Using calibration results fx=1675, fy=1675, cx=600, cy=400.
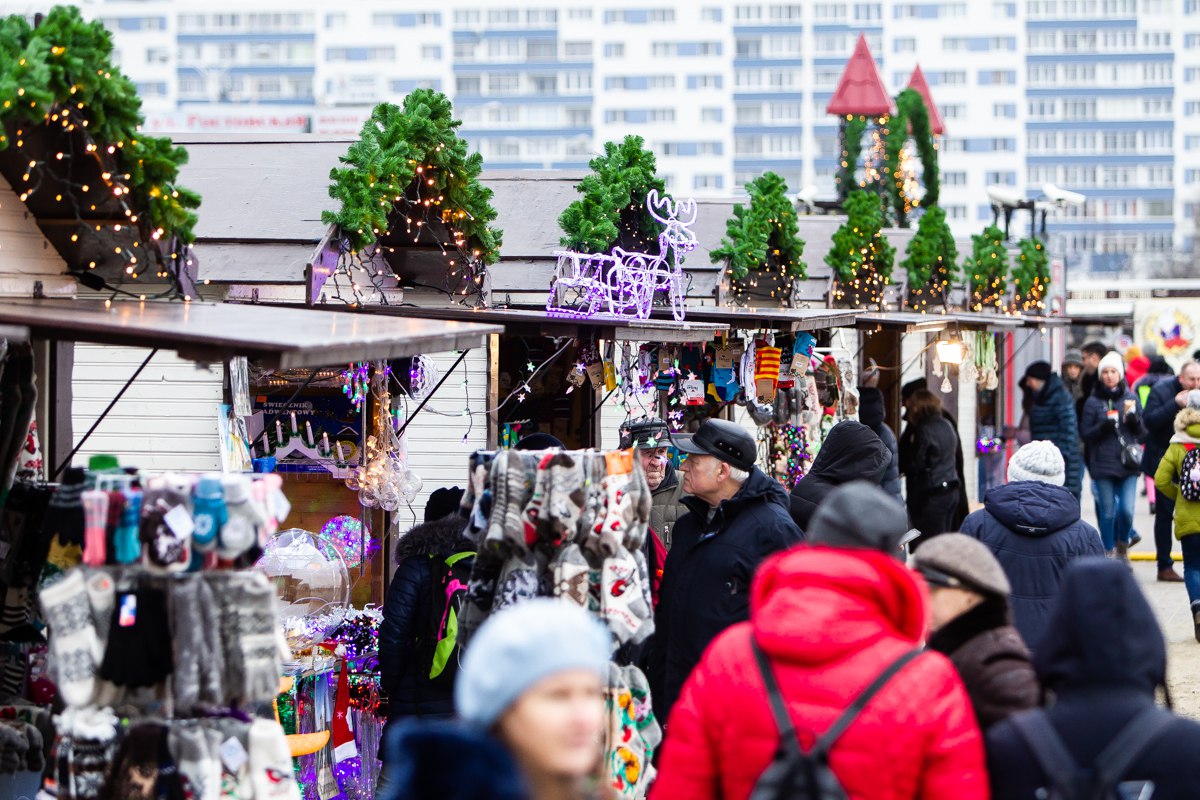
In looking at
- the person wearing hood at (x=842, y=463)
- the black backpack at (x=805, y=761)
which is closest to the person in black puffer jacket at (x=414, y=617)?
the person wearing hood at (x=842, y=463)

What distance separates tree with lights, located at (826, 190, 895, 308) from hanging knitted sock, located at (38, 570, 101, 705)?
12603mm

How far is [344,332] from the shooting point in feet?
19.1

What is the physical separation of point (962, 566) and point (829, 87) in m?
114

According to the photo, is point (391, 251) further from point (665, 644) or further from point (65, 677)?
point (65, 677)

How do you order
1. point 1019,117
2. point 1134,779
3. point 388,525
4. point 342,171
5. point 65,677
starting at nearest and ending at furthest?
point 1134,779 → point 65,677 → point 342,171 → point 388,525 → point 1019,117

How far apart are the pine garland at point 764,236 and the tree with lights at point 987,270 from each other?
257 inches

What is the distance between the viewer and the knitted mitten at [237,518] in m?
5.09

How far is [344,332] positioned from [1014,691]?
2.64m

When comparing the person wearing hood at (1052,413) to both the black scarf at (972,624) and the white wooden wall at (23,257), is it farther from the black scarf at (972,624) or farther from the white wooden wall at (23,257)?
the black scarf at (972,624)

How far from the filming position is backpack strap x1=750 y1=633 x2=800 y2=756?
388 cm

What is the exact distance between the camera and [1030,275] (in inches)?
894

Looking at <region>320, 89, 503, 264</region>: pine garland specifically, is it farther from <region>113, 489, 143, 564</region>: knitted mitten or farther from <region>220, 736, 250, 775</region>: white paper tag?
<region>220, 736, 250, 775</region>: white paper tag

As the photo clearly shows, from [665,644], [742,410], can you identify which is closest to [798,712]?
[665,644]

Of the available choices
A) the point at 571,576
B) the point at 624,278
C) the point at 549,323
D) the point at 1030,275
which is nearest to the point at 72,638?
the point at 571,576
